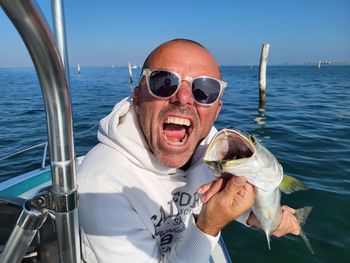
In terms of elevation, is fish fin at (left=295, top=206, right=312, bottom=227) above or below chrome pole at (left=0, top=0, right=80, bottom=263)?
below

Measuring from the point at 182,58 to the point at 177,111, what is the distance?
1.36 feet

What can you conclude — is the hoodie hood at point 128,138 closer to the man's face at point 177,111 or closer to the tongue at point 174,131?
the man's face at point 177,111

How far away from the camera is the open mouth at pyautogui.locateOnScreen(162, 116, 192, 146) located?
245 cm

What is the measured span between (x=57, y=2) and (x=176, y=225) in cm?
172

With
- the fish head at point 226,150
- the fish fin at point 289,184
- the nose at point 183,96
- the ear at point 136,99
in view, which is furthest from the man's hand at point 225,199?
the ear at point 136,99

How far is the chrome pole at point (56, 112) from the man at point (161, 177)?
885 millimetres

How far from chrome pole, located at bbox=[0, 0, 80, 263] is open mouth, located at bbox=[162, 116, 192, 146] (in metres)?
1.42

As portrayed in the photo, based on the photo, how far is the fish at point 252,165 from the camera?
1.83m

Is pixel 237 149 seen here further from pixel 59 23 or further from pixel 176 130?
pixel 59 23

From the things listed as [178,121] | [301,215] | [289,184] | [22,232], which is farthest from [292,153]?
[22,232]

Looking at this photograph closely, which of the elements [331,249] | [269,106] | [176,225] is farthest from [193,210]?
[269,106]

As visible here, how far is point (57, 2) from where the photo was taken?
1.74 metres

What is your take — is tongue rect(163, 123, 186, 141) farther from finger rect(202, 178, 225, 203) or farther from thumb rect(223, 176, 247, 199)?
thumb rect(223, 176, 247, 199)

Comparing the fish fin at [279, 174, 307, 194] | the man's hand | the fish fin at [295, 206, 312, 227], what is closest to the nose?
the man's hand
